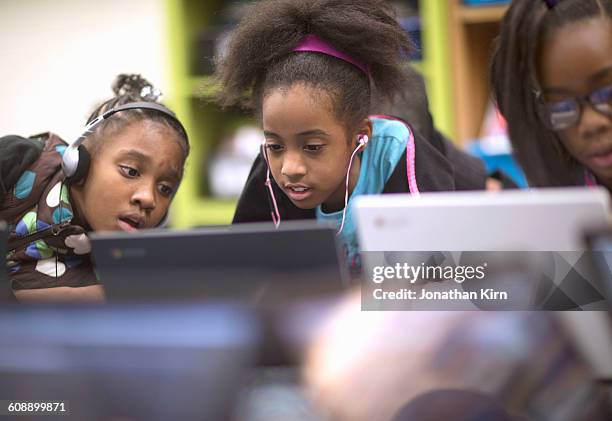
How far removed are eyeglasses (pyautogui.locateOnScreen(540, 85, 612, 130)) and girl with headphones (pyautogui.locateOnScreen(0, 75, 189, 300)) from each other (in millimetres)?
625

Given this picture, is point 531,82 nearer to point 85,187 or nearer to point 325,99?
point 325,99

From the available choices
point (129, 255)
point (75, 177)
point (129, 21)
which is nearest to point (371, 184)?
point (75, 177)

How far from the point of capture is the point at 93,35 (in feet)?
9.32

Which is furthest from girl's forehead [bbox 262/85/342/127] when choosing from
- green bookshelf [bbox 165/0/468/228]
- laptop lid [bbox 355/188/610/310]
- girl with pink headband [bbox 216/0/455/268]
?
green bookshelf [bbox 165/0/468/228]

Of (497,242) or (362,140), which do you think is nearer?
(497,242)

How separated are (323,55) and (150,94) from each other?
35cm

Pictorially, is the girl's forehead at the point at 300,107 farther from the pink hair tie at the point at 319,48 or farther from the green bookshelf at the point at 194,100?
the green bookshelf at the point at 194,100

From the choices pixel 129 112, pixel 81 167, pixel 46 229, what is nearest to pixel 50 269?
pixel 46 229

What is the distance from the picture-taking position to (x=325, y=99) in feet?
3.92

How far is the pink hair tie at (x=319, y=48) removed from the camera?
1.21 m

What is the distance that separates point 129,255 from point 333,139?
51 centimetres

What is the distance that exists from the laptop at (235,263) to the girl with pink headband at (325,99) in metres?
0.39

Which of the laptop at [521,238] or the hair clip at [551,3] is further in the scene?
the hair clip at [551,3]

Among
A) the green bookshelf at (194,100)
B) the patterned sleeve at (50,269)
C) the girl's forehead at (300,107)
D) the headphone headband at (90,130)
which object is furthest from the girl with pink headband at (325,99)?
the green bookshelf at (194,100)
